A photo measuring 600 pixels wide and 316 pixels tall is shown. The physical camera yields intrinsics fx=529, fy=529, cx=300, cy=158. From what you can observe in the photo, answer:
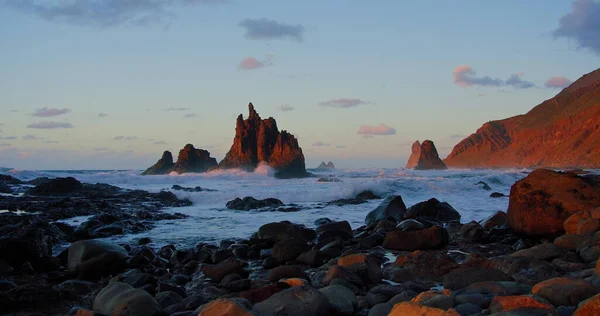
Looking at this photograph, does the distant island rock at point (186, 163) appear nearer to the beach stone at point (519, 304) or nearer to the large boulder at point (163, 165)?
the large boulder at point (163, 165)

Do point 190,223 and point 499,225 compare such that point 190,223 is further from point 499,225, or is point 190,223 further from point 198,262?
point 499,225

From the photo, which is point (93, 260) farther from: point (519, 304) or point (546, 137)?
point (546, 137)

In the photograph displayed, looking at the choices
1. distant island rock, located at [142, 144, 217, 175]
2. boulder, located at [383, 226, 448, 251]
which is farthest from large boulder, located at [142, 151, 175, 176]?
boulder, located at [383, 226, 448, 251]

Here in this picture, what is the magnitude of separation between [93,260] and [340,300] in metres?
4.27

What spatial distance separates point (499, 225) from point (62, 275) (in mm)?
8864

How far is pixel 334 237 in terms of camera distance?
10.4 metres

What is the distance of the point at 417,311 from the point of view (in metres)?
3.80

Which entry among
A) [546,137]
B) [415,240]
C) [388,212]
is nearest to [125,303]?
[415,240]

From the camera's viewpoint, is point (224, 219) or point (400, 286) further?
point (224, 219)

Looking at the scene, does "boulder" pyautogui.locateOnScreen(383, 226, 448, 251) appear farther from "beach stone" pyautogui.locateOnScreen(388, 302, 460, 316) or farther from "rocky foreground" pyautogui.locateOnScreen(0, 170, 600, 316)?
"beach stone" pyautogui.locateOnScreen(388, 302, 460, 316)

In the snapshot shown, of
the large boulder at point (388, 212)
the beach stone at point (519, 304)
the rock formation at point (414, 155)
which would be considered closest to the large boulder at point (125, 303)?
the beach stone at point (519, 304)

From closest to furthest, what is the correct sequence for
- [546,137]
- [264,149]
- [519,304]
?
[519,304] < [264,149] < [546,137]

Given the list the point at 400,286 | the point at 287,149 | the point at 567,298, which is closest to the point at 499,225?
the point at 400,286

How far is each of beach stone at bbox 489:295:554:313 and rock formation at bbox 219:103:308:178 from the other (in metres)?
55.9
